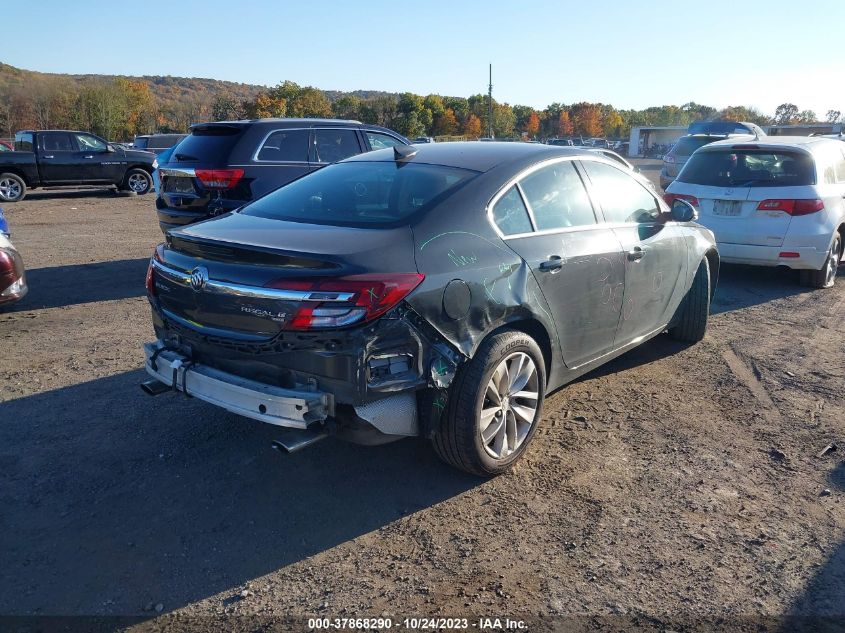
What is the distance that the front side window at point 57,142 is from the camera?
699 inches

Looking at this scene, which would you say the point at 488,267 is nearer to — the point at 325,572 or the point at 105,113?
the point at 325,572

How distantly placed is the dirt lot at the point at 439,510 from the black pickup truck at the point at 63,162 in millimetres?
14486

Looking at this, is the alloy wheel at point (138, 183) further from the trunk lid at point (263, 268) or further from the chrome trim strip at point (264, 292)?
the chrome trim strip at point (264, 292)

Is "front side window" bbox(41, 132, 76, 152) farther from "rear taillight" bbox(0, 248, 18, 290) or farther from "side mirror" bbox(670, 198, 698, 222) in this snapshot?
"side mirror" bbox(670, 198, 698, 222)

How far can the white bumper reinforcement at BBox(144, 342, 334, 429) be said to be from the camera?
304 centimetres

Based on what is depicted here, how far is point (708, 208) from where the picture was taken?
26.8ft

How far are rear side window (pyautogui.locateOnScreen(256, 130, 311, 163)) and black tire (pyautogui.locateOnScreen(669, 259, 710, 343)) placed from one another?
196 inches

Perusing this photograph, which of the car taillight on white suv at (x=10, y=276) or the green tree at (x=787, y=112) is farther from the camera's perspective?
the green tree at (x=787, y=112)

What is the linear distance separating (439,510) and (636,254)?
7.63 feet

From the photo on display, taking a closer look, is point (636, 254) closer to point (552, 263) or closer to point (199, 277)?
point (552, 263)

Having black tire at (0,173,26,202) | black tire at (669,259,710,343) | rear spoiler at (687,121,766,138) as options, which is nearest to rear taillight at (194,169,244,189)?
black tire at (669,259,710,343)

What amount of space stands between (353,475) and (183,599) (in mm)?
1197

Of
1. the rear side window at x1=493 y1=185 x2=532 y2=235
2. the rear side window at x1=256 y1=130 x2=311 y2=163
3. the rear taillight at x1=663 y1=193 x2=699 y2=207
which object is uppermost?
the rear side window at x1=256 y1=130 x2=311 y2=163

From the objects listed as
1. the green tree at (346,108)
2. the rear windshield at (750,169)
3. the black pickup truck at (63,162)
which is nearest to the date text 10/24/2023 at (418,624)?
the rear windshield at (750,169)
